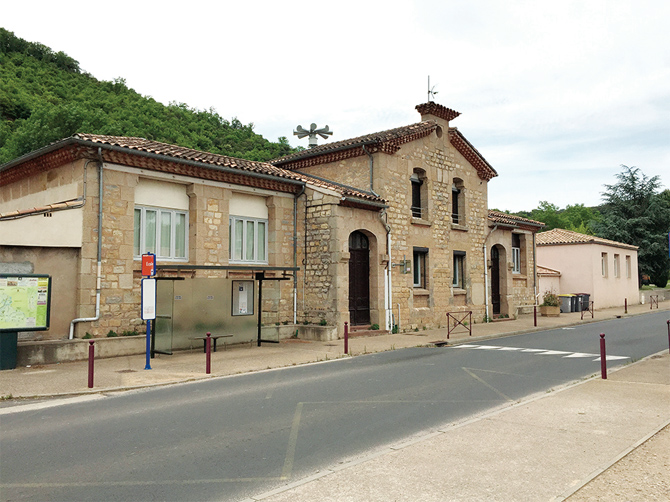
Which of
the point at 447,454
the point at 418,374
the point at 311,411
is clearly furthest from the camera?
the point at 418,374

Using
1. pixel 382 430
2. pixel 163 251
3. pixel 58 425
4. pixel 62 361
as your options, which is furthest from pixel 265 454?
pixel 163 251

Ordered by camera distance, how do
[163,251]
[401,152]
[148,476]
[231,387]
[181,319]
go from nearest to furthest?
[148,476], [231,387], [181,319], [163,251], [401,152]

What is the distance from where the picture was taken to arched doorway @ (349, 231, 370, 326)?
60.2 ft

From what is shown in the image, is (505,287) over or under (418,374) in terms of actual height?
over

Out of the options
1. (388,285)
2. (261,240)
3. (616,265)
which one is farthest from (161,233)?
(616,265)

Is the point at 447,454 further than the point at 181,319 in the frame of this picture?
No

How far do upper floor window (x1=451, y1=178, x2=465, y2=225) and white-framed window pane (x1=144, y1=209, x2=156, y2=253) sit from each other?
1331cm

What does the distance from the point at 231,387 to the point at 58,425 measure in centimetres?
310

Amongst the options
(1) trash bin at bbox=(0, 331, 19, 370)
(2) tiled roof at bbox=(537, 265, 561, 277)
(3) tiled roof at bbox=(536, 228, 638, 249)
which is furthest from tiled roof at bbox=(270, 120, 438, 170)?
(3) tiled roof at bbox=(536, 228, 638, 249)

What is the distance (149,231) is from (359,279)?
7307 mm

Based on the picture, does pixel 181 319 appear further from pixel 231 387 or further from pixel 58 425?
pixel 58 425

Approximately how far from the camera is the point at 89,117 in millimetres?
34031

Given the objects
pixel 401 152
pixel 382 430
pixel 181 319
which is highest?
pixel 401 152

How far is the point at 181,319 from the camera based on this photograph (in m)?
13.6
